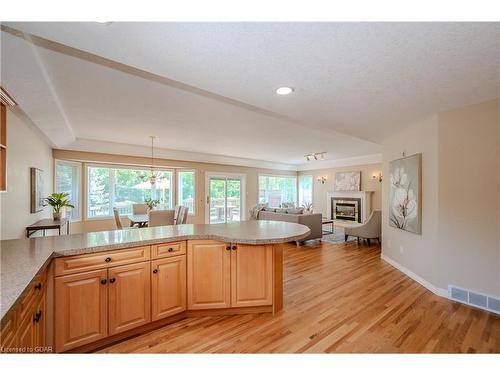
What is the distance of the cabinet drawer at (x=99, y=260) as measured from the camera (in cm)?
181

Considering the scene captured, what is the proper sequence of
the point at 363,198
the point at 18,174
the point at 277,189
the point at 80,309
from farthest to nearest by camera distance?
the point at 277,189, the point at 363,198, the point at 18,174, the point at 80,309

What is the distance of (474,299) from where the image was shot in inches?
108

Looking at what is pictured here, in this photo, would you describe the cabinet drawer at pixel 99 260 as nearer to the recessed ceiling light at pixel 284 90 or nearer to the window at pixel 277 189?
the recessed ceiling light at pixel 284 90

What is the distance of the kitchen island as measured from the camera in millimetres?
1482

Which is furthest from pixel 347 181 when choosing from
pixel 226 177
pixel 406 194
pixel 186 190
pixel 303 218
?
pixel 186 190

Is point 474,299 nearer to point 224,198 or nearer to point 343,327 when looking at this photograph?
point 343,327

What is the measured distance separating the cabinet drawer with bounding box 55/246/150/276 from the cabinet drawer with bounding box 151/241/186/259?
0.21 ft

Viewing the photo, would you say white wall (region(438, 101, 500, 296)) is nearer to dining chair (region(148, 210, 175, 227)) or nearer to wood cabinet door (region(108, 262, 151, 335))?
wood cabinet door (region(108, 262, 151, 335))

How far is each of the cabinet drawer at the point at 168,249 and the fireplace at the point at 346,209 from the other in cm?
743

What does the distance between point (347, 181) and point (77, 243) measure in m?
8.44

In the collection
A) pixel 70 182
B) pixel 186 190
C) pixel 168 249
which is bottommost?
pixel 168 249

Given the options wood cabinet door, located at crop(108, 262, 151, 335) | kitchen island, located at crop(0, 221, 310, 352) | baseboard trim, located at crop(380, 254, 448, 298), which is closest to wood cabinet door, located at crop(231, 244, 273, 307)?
kitchen island, located at crop(0, 221, 310, 352)

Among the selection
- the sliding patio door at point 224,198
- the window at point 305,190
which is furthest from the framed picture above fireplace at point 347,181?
the sliding patio door at point 224,198

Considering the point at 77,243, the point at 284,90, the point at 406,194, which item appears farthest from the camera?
the point at 406,194
